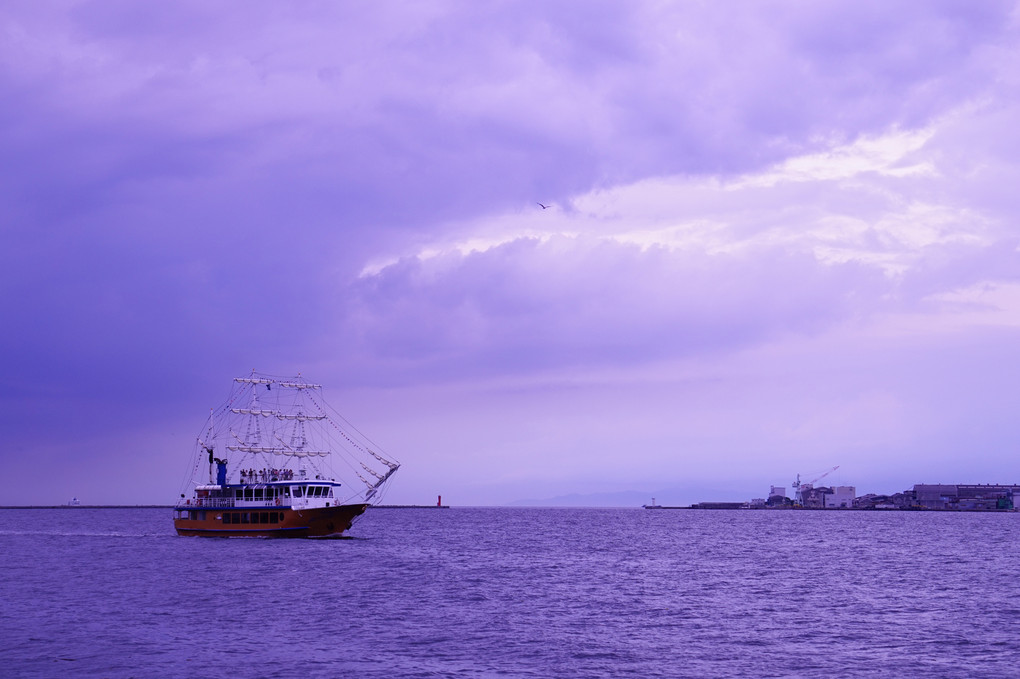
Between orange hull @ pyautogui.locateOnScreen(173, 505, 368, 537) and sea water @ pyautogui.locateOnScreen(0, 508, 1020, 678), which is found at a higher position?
orange hull @ pyautogui.locateOnScreen(173, 505, 368, 537)

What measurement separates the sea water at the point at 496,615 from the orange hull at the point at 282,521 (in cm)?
1057

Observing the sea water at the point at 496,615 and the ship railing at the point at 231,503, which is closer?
the sea water at the point at 496,615

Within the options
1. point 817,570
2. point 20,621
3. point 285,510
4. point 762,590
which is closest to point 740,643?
point 762,590

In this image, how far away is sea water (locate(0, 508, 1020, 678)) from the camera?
122ft

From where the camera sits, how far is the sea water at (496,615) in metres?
37.1

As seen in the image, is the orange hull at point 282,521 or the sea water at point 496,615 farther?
the orange hull at point 282,521

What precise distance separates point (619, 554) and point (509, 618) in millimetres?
51808

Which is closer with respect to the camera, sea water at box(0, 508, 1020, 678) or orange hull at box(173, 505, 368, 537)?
sea water at box(0, 508, 1020, 678)

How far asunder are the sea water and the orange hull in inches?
416

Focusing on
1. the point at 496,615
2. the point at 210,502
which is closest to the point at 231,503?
the point at 210,502

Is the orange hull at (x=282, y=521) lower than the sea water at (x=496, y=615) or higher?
higher

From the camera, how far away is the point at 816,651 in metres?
40.5

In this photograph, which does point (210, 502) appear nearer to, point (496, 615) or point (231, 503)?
point (231, 503)

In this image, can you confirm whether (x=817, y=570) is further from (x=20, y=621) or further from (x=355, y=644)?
(x=20, y=621)
